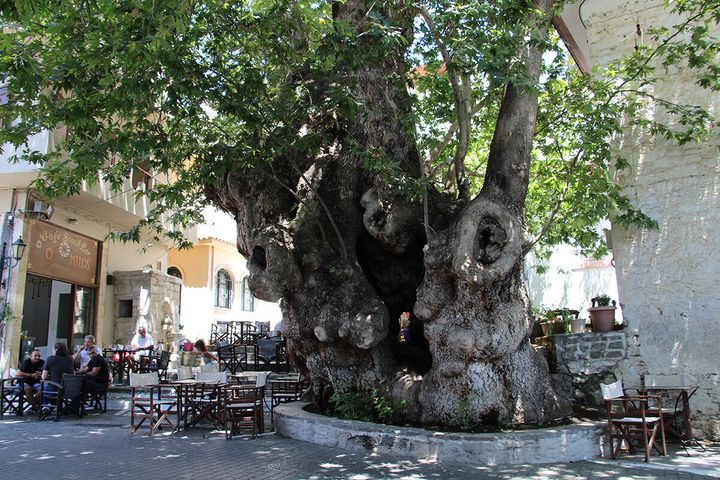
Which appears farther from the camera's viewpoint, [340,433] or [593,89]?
[593,89]

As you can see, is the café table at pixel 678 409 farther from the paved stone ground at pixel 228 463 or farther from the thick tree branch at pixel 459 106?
the thick tree branch at pixel 459 106

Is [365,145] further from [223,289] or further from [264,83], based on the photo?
[223,289]

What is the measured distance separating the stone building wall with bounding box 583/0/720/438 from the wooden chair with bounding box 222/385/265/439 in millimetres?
5295

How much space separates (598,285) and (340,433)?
486 inches

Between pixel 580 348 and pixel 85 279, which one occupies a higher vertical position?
pixel 85 279

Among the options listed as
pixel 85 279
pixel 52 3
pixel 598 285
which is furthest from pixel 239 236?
pixel 598 285

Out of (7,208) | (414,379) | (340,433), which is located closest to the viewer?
(340,433)

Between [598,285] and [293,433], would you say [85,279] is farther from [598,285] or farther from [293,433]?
[598,285]

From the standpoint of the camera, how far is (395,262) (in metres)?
8.82

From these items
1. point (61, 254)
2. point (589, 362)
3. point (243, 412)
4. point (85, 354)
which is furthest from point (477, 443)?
point (61, 254)

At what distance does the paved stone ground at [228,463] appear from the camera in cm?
573

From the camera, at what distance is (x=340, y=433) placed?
705cm

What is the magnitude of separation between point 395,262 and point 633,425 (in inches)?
153

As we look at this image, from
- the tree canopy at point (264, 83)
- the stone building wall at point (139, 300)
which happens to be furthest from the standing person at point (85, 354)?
the stone building wall at point (139, 300)
